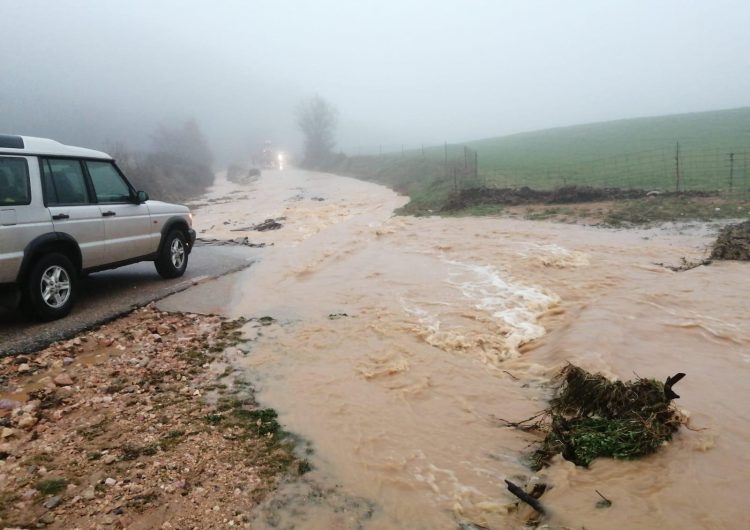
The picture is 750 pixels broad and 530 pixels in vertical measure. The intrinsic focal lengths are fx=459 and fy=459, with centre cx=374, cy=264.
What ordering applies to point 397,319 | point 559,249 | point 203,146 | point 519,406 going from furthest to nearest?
point 203,146
point 559,249
point 397,319
point 519,406

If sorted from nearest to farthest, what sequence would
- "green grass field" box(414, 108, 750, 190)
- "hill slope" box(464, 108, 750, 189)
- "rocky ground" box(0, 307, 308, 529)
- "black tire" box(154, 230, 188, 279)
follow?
"rocky ground" box(0, 307, 308, 529)
"black tire" box(154, 230, 188, 279)
"green grass field" box(414, 108, 750, 190)
"hill slope" box(464, 108, 750, 189)

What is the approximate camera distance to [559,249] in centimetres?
1142

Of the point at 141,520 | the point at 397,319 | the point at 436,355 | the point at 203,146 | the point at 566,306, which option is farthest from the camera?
the point at 203,146

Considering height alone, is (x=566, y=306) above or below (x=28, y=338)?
below

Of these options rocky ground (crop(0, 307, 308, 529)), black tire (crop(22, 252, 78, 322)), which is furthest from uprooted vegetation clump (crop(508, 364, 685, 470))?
black tire (crop(22, 252, 78, 322))

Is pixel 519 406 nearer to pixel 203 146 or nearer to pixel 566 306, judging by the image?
pixel 566 306

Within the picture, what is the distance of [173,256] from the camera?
823cm

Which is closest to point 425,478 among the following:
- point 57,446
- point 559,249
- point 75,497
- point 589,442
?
point 589,442

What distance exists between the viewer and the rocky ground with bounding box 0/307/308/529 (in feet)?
9.56

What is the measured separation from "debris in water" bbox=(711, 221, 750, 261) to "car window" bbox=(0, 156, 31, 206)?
1198 centimetres

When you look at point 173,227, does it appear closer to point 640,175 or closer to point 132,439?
point 132,439

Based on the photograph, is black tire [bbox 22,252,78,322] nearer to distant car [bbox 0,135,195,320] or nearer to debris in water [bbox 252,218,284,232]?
distant car [bbox 0,135,195,320]

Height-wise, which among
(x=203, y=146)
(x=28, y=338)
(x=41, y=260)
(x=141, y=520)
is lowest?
(x=141, y=520)

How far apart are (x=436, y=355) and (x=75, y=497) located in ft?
12.7
